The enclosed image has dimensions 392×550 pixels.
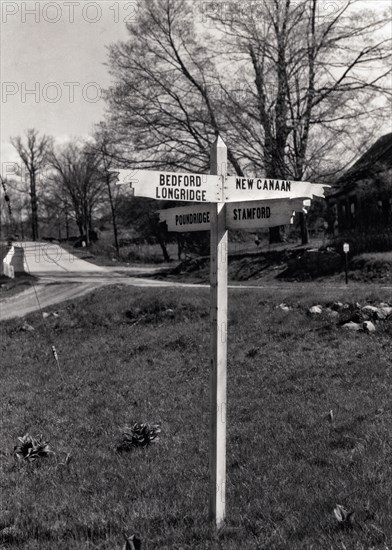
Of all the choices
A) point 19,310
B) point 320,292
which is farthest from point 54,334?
point 320,292

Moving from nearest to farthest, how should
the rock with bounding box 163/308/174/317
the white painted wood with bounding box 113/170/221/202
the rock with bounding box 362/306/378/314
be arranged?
the white painted wood with bounding box 113/170/221/202 → the rock with bounding box 362/306/378/314 → the rock with bounding box 163/308/174/317

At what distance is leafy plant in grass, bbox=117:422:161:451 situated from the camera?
614 cm

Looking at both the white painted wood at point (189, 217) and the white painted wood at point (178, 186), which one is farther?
the white painted wood at point (189, 217)

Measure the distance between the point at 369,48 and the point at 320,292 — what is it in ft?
50.0

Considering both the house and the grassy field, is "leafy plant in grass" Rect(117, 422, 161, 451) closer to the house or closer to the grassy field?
the grassy field

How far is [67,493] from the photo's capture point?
16.4 feet

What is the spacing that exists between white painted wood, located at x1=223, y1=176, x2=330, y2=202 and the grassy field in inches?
92.6

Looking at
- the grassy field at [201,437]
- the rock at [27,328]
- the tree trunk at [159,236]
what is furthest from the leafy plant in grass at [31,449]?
the tree trunk at [159,236]

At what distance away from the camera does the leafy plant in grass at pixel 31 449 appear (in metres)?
5.95

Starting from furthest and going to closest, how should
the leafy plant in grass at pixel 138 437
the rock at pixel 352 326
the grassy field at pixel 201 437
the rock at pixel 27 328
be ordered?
the rock at pixel 27 328
the rock at pixel 352 326
the leafy plant in grass at pixel 138 437
the grassy field at pixel 201 437

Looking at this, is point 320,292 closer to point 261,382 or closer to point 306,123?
point 261,382

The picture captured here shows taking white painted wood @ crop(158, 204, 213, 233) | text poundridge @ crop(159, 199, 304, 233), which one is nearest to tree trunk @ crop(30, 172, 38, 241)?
white painted wood @ crop(158, 204, 213, 233)

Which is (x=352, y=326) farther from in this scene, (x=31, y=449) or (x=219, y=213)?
(x=219, y=213)

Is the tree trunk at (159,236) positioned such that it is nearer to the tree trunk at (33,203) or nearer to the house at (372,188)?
the house at (372,188)
